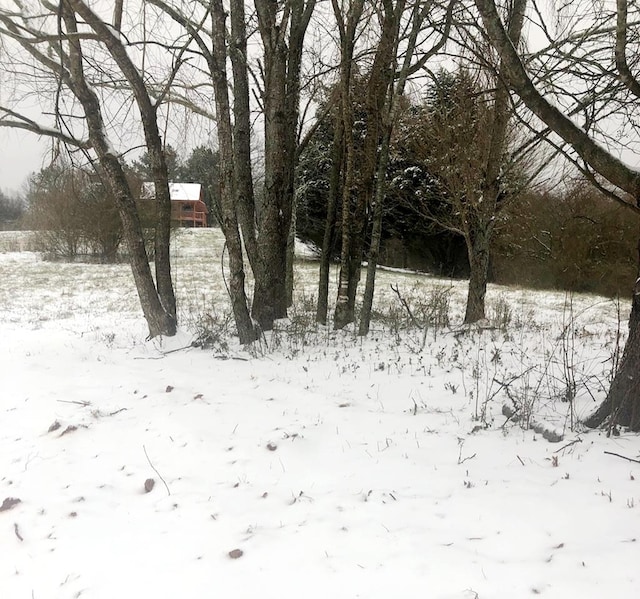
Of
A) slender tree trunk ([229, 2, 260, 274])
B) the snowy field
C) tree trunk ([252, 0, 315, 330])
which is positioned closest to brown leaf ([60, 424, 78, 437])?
the snowy field

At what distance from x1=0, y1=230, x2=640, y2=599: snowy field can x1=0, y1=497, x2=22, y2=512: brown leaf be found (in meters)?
0.01

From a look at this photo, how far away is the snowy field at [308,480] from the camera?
193 cm

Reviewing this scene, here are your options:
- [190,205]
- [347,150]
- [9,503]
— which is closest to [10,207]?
[190,205]

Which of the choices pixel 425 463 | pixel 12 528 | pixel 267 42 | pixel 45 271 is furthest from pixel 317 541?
pixel 45 271

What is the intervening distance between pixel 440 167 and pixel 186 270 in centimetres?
1296

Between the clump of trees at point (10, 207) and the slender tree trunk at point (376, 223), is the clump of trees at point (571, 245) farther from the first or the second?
the clump of trees at point (10, 207)

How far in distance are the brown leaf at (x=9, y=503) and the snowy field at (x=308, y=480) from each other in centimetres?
1

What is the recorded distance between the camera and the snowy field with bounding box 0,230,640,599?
193 centimetres

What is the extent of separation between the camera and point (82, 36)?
5020 mm

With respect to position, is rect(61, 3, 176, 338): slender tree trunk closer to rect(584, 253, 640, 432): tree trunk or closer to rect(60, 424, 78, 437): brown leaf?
rect(60, 424, 78, 437): brown leaf

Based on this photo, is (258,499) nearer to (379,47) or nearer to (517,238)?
(379,47)

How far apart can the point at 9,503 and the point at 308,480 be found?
1.72 meters

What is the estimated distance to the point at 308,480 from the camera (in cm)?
268

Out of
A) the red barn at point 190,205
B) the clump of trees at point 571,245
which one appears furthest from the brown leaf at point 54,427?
the red barn at point 190,205
